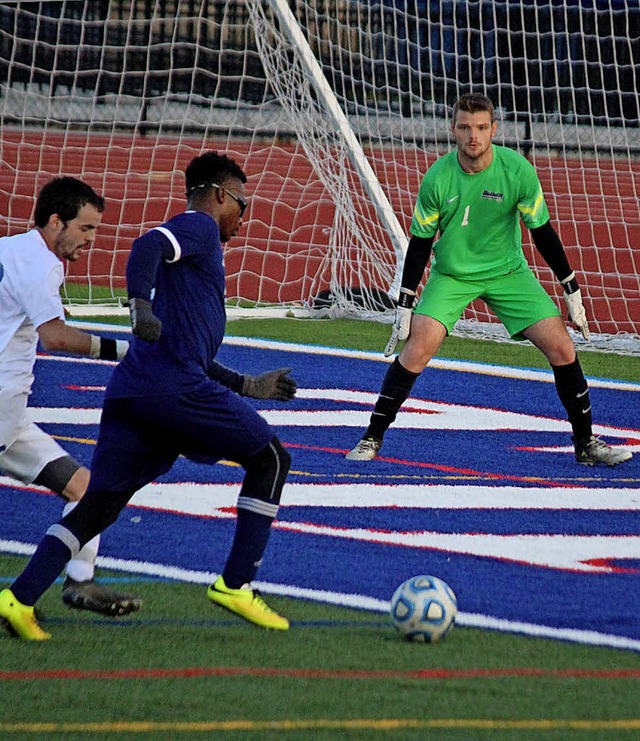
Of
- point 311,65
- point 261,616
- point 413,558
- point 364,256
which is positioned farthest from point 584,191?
point 261,616

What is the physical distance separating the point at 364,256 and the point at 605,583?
9999mm

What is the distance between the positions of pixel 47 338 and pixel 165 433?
51 cm

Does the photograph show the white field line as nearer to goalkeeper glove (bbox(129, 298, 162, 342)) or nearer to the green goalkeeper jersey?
goalkeeper glove (bbox(129, 298, 162, 342))

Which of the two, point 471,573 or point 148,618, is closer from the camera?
point 148,618

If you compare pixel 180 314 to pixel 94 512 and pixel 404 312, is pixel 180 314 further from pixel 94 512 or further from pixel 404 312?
pixel 404 312

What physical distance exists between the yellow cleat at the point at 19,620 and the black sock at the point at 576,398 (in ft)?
13.8

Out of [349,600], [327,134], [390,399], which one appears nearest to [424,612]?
[349,600]

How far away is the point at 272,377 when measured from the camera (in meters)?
4.90

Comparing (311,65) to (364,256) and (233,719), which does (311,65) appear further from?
(233,719)

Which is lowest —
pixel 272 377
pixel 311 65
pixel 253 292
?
pixel 253 292

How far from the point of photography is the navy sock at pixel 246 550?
4.75 m

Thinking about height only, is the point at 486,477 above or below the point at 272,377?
below

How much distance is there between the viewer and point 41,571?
4.53m

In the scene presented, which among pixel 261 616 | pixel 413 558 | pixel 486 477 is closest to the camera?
pixel 261 616
